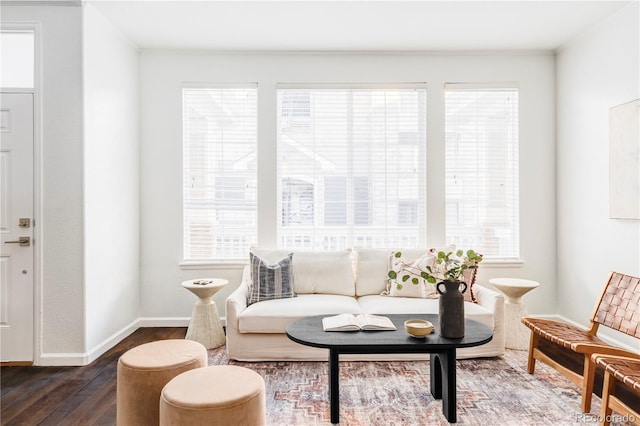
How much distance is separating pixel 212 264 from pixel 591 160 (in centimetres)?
387

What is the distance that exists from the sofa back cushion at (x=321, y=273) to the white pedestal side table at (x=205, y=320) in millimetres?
610

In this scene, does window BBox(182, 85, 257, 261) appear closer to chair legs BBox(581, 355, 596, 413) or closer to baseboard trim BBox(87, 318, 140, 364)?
baseboard trim BBox(87, 318, 140, 364)

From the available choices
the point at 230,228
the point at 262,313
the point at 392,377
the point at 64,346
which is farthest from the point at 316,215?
the point at 64,346

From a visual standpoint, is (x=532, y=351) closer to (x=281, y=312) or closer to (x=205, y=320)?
(x=281, y=312)

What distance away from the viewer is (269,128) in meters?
4.09

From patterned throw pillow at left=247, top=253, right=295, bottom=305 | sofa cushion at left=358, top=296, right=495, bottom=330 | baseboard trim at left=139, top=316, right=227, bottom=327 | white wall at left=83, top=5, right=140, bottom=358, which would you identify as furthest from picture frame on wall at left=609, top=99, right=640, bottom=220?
white wall at left=83, top=5, right=140, bottom=358

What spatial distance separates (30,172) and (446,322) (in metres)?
3.33

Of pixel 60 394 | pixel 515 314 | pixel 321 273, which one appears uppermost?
pixel 321 273

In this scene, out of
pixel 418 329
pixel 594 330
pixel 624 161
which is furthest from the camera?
pixel 624 161

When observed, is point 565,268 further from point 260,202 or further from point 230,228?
point 230,228

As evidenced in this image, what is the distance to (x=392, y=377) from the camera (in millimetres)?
2867

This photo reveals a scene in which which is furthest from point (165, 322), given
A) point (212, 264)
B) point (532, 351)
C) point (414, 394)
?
point (532, 351)

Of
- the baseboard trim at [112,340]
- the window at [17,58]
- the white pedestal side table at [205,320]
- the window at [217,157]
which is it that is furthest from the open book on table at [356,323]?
the window at [17,58]

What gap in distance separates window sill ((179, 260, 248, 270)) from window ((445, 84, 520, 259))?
2265 mm
